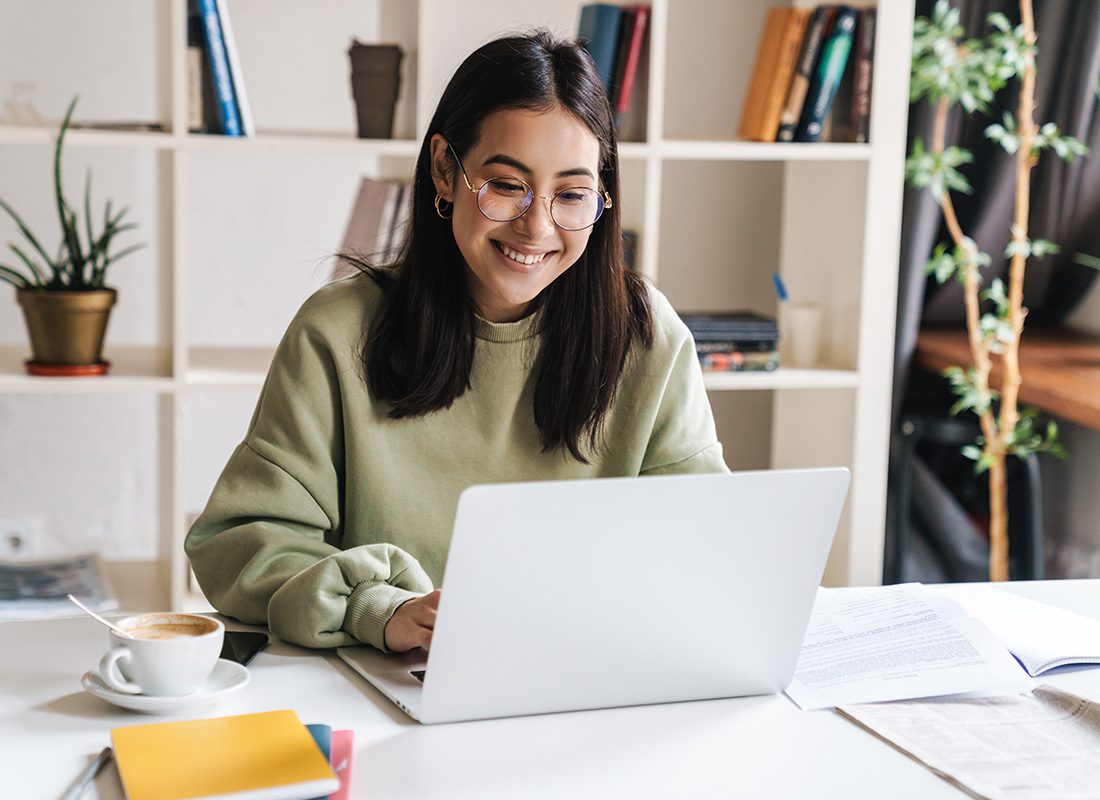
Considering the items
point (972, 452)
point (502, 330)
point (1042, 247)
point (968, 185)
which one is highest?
point (968, 185)

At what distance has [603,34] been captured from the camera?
7.89ft

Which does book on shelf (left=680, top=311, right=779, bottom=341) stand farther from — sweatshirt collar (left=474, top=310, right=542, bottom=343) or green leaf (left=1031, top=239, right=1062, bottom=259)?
sweatshirt collar (left=474, top=310, right=542, bottom=343)

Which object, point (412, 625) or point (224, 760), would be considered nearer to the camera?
point (224, 760)

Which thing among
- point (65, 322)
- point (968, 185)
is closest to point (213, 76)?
point (65, 322)

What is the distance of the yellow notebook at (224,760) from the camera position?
885mm

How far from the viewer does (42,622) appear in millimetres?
1269

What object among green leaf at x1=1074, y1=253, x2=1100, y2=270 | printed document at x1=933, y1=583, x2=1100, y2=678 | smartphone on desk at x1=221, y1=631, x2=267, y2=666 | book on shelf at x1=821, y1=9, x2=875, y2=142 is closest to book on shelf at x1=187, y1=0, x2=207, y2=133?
book on shelf at x1=821, y1=9, x2=875, y2=142

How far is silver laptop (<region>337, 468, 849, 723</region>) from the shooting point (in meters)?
0.97

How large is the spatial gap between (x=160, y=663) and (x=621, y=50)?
5.53 ft

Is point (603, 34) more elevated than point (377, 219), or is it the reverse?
point (603, 34)

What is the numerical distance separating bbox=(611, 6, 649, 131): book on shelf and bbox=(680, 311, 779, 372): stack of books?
41cm

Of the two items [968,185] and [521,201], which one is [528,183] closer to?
[521,201]

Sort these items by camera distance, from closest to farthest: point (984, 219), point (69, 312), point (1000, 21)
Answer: point (69, 312) → point (1000, 21) → point (984, 219)

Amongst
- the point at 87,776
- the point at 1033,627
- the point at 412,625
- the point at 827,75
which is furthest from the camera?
the point at 827,75
